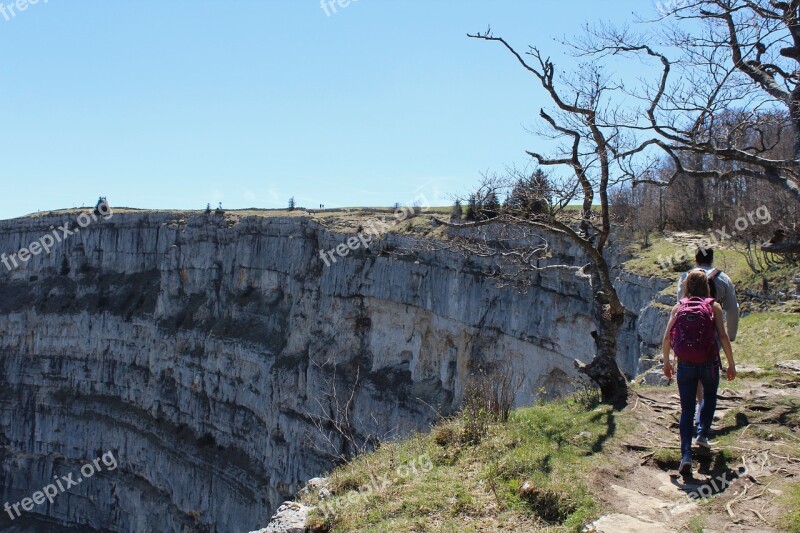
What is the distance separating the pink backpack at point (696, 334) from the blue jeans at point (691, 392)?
0.09 m

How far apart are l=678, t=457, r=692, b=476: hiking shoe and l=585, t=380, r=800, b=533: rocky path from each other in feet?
0.19

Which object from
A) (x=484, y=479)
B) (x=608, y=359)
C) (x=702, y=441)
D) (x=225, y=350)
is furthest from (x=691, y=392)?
(x=225, y=350)

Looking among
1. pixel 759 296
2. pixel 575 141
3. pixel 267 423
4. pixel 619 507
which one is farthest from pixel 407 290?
pixel 619 507

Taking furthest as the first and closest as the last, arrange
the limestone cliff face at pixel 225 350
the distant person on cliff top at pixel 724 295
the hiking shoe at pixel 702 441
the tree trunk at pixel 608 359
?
the limestone cliff face at pixel 225 350, the tree trunk at pixel 608 359, the distant person on cliff top at pixel 724 295, the hiking shoe at pixel 702 441

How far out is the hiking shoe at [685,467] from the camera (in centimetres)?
684

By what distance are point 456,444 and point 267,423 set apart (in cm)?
3360

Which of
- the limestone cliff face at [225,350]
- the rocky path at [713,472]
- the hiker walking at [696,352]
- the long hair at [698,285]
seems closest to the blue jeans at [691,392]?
the hiker walking at [696,352]

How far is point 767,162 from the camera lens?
8.32 meters

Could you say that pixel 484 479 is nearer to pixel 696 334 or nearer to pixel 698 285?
pixel 696 334

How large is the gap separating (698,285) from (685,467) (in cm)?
177

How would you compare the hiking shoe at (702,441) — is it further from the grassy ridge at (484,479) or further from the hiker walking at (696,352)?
the grassy ridge at (484,479)

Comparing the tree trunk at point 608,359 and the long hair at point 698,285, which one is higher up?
the long hair at point 698,285

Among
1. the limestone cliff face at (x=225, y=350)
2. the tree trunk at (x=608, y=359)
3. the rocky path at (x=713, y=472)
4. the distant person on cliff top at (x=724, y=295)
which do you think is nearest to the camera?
the rocky path at (x=713, y=472)

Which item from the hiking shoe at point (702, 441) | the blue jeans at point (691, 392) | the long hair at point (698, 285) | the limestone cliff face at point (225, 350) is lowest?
the limestone cliff face at point (225, 350)
